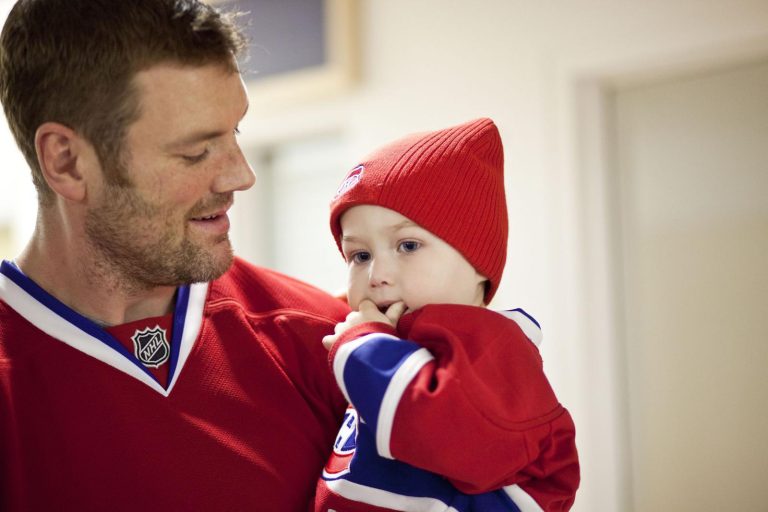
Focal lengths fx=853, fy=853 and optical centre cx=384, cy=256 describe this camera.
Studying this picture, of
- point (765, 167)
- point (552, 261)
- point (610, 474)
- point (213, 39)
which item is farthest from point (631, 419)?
point (213, 39)

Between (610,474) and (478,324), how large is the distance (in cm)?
193

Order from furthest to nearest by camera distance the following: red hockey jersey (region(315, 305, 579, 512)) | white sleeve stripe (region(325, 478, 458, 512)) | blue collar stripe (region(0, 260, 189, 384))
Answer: blue collar stripe (region(0, 260, 189, 384))
white sleeve stripe (region(325, 478, 458, 512))
red hockey jersey (region(315, 305, 579, 512))

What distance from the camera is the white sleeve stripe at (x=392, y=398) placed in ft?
3.85

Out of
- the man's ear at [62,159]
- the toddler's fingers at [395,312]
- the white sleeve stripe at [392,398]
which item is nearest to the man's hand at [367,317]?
the toddler's fingers at [395,312]

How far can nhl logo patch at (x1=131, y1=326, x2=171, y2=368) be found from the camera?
1.40m

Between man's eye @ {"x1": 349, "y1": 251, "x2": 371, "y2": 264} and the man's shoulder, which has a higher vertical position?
man's eye @ {"x1": 349, "y1": 251, "x2": 371, "y2": 264}

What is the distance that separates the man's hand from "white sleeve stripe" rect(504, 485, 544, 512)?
305 mm

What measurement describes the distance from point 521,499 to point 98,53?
98 centimetres

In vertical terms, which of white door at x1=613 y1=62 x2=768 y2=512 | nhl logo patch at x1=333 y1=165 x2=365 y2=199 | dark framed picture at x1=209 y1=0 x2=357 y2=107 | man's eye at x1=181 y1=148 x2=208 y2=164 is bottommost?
white door at x1=613 y1=62 x2=768 y2=512

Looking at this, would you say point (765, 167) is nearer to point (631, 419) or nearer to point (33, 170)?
point (631, 419)

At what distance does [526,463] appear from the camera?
1.22m

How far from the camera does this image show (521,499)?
4.11 feet

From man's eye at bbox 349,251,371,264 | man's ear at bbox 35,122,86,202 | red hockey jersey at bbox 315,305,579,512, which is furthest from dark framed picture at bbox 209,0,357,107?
red hockey jersey at bbox 315,305,579,512

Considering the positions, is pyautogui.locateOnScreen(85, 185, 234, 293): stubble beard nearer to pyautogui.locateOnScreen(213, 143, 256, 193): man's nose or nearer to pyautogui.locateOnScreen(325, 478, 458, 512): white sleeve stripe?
pyautogui.locateOnScreen(213, 143, 256, 193): man's nose
